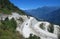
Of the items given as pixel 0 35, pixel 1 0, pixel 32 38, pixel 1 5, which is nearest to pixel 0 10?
pixel 1 5

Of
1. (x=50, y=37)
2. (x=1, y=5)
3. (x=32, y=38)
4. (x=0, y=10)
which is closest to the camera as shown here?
(x=32, y=38)

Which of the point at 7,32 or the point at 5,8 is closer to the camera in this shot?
the point at 7,32

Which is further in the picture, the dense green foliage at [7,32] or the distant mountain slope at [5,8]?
the distant mountain slope at [5,8]

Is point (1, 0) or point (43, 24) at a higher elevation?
point (1, 0)

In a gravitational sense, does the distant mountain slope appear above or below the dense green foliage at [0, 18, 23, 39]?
above

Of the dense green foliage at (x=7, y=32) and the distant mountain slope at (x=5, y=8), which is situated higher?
the distant mountain slope at (x=5, y=8)

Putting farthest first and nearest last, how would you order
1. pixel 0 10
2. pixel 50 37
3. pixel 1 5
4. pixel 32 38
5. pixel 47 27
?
pixel 1 5, pixel 0 10, pixel 47 27, pixel 50 37, pixel 32 38

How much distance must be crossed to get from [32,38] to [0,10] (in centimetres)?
3764

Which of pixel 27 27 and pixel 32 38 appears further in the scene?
pixel 27 27

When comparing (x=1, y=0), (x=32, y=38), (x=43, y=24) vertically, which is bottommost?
(x=32, y=38)

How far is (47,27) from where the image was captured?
73562 millimetres

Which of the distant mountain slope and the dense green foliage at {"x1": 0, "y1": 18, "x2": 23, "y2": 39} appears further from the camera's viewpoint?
the distant mountain slope

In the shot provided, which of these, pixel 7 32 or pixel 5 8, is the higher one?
pixel 5 8

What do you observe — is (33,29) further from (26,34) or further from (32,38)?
(32,38)
